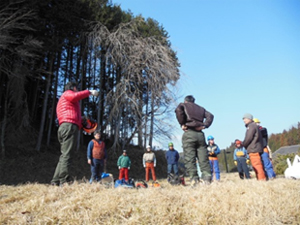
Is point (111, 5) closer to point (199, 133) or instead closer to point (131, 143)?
point (131, 143)

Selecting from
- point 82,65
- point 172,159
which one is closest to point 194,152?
point 172,159

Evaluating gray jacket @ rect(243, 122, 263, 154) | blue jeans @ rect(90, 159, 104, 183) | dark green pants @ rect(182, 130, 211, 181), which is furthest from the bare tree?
dark green pants @ rect(182, 130, 211, 181)

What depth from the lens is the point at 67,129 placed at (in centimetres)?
384

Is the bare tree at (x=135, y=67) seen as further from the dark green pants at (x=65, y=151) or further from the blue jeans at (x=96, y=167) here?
the dark green pants at (x=65, y=151)

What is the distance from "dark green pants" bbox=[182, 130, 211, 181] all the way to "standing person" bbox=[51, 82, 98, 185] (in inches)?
69.0

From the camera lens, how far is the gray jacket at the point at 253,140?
485 cm

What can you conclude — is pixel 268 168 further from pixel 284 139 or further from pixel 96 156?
pixel 284 139

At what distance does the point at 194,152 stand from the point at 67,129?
2179 millimetres

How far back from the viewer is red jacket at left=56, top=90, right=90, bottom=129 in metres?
3.91

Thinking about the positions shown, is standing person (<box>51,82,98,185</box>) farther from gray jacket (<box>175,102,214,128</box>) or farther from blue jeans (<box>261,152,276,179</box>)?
blue jeans (<box>261,152,276,179</box>)

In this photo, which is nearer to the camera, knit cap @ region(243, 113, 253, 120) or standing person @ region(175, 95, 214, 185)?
standing person @ region(175, 95, 214, 185)

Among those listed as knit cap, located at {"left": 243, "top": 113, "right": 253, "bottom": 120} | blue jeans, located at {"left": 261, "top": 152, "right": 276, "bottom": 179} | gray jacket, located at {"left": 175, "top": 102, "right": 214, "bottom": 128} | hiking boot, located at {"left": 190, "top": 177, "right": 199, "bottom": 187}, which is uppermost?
knit cap, located at {"left": 243, "top": 113, "right": 253, "bottom": 120}

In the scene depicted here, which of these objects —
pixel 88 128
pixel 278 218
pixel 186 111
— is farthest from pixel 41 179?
pixel 278 218

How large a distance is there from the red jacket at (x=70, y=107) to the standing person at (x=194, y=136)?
1734 millimetres
